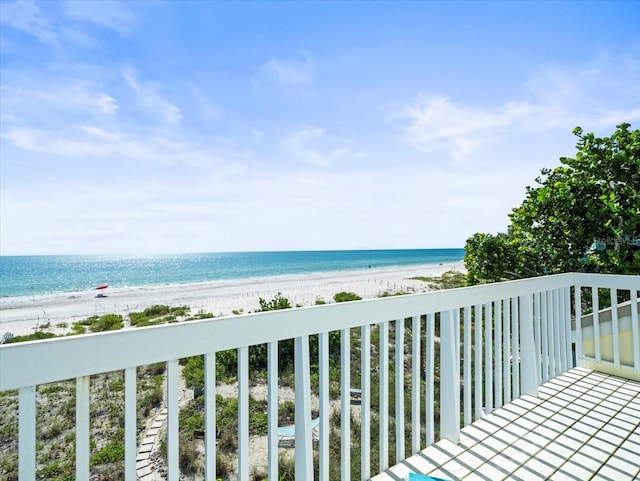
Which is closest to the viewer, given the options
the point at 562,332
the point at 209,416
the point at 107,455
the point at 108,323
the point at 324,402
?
the point at 209,416

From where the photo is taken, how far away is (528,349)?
8.28 feet

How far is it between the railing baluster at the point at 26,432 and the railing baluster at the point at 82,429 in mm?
92

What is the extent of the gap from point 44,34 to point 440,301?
866cm

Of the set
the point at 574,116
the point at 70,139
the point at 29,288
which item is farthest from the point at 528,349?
the point at 29,288

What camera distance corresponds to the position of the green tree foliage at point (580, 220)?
4.12 metres

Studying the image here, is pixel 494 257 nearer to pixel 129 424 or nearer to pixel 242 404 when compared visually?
pixel 242 404

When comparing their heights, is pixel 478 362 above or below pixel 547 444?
above

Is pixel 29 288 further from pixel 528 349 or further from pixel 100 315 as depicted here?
pixel 528 349

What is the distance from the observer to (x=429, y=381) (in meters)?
1.87

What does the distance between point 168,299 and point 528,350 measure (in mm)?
20147

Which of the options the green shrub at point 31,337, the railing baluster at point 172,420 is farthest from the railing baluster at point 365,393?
the green shrub at point 31,337

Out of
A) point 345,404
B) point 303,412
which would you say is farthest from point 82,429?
point 345,404

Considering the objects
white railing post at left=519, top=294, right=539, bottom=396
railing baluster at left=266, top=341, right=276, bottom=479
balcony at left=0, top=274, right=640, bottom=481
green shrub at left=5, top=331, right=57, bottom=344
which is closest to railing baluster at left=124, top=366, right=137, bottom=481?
balcony at left=0, top=274, right=640, bottom=481

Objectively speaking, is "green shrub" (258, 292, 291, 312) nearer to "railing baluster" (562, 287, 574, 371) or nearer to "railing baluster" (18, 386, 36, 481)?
"railing baluster" (562, 287, 574, 371)
